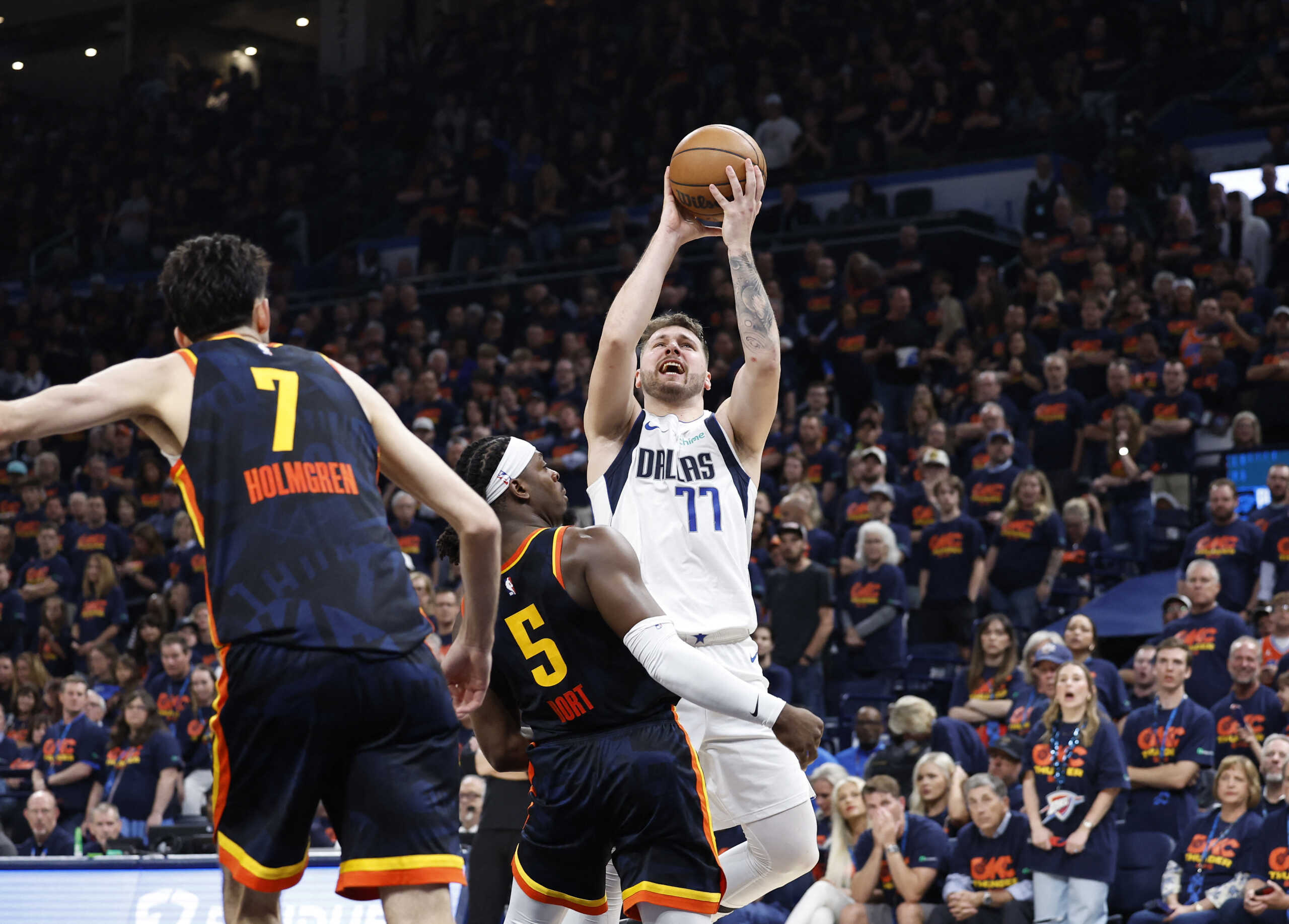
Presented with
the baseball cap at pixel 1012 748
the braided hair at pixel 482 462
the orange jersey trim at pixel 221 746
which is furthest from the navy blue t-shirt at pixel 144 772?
the orange jersey trim at pixel 221 746

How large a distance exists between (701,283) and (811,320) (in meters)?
2.61

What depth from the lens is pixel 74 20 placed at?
31.0 m

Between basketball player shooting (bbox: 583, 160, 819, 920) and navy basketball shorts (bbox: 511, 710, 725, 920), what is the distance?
383 millimetres

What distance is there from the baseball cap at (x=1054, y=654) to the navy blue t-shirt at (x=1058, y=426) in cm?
374

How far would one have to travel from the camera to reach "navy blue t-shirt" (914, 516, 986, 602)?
493 inches

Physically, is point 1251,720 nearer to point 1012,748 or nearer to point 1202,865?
point 1202,865

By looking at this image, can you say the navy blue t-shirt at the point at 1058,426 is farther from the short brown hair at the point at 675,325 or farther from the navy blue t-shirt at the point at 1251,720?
the short brown hair at the point at 675,325

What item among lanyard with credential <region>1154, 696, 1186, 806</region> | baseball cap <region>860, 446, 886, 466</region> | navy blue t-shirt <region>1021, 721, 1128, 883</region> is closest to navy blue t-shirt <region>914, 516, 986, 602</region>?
baseball cap <region>860, 446, 886, 466</region>

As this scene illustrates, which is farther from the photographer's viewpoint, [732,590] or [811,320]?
[811,320]

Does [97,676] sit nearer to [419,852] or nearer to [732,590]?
[732,590]

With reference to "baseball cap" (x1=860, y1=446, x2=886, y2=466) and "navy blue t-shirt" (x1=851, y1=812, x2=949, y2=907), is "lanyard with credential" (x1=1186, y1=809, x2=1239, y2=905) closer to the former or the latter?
"navy blue t-shirt" (x1=851, y1=812, x2=949, y2=907)

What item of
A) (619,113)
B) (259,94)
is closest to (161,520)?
(619,113)

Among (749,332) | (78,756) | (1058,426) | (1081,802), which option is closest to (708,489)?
(749,332)

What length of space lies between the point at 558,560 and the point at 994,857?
6.00 meters
